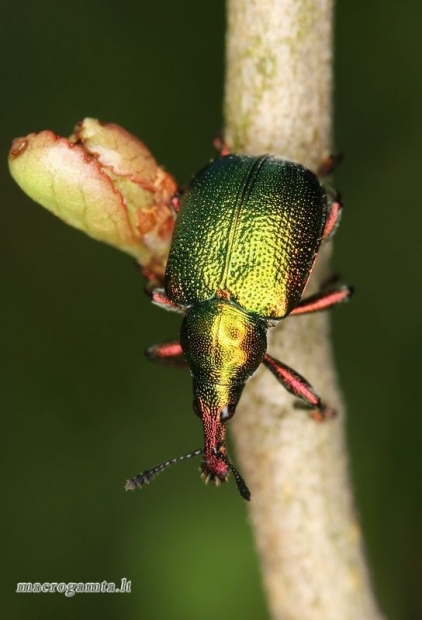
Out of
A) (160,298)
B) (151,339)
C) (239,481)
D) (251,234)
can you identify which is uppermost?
(251,234)

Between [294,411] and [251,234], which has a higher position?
[251,234]

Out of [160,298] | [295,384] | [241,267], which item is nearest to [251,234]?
[241,267]

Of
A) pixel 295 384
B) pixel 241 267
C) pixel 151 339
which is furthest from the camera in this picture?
pixel 151 339

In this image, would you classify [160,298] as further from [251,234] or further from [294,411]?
[294,411]

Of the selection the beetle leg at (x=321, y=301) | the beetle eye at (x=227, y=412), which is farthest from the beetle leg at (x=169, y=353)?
the beetle leg at (x=321, y=301)

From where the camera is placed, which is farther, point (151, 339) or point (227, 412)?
point (151, 339)

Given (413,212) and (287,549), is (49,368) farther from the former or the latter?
(413,212)

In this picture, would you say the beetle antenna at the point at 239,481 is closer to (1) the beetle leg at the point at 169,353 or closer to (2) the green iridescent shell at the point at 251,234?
(1) the beetle leg at the point at 169,353
